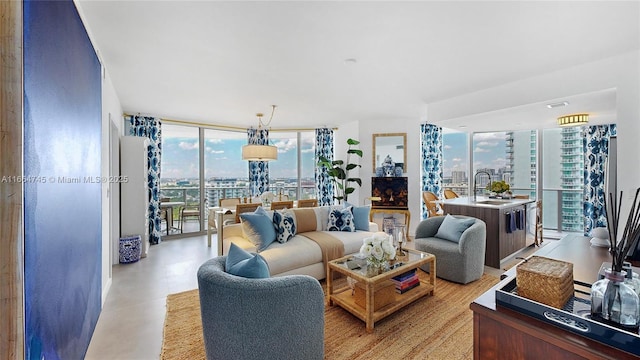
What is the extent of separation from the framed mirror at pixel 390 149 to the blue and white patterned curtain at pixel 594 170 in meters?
3.55

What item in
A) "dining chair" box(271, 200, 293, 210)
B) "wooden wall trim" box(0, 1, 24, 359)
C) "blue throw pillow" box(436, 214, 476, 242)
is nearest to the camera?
"wooden wall trim" box(0, 1, 24, 359)

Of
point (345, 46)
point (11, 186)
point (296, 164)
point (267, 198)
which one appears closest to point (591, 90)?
point (345, 46)

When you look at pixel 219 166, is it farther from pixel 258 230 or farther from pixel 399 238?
pixel 399 238

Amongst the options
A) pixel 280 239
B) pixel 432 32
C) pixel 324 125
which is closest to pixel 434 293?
pixel 280 239

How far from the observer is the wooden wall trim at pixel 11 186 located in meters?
0.98

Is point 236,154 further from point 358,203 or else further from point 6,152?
point 6,152

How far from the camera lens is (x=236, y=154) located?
21.8ft

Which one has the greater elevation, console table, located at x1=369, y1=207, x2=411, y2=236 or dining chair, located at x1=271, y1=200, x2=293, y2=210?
dining chair, located at x1=271, y1=200, x2=293, y2=210

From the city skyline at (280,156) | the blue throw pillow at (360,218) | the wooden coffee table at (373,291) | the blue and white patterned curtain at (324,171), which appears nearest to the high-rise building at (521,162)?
the city skyline at (280,156)

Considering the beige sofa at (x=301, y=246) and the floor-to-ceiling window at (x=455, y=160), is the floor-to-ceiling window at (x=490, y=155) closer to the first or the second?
the floor-to-ceiling window at (x=455, y=160)

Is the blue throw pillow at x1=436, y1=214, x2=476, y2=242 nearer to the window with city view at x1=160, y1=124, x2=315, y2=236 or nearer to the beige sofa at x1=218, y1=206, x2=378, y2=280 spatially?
the beige sofa at x1=218, y1=206, x2=378, y2=280

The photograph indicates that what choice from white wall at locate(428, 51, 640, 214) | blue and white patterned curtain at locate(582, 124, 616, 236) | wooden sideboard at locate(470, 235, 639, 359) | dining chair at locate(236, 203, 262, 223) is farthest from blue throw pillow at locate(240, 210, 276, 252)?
blue and white patterned curtain at locate(582, 124, 616, 236)

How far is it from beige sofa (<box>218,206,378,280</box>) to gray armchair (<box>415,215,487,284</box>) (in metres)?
0.97

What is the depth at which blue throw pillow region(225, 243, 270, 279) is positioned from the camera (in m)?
1.69
